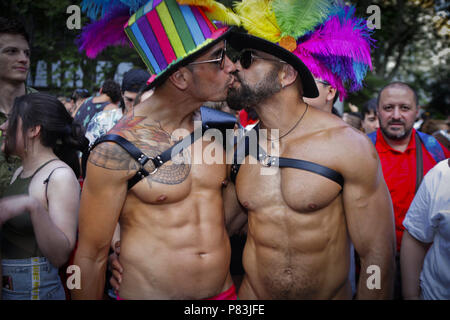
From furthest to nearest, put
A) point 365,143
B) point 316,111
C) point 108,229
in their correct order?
point 316,111, point 365,143, point 108,229

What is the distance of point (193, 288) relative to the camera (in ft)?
7.68

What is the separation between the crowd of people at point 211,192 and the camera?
2301mm

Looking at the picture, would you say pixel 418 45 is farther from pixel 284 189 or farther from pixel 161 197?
pixel 161 197

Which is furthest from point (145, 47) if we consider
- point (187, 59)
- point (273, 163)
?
point (273, 163)

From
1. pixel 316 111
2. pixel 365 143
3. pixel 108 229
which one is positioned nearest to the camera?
pixel 108 229

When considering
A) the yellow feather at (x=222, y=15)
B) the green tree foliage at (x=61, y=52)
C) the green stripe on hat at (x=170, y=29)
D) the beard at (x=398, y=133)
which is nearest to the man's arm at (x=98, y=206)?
the green stripe on hat at (x=170, y=29)

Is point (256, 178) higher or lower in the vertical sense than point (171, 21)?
lower

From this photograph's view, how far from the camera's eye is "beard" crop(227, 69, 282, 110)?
268 cm

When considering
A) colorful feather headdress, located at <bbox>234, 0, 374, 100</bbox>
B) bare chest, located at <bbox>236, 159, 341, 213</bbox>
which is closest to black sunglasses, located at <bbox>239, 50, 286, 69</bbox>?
colorful feather headdress, located at <bbox>234, 0, 374, 100</bbox>

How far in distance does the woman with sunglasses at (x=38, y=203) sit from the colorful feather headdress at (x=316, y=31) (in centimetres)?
146

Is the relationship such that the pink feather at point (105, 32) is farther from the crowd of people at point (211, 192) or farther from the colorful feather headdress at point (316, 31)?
the colorful feather headdress at point (316, 31)

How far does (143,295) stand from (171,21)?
1.61 meters
